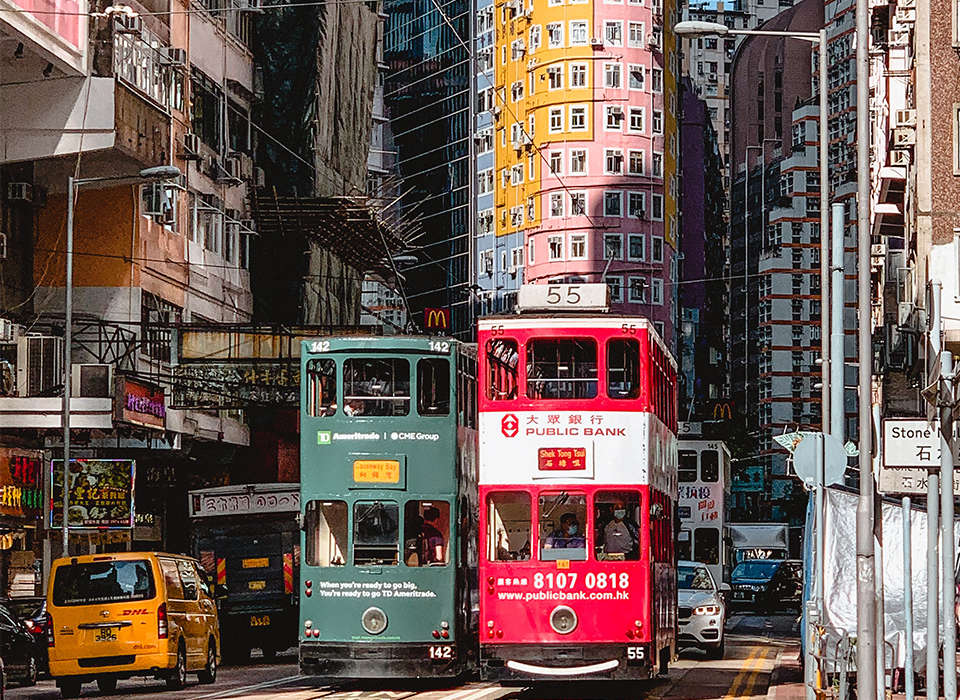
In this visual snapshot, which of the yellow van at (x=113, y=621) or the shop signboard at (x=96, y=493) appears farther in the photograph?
the shop signboard at (x=96, y=493)

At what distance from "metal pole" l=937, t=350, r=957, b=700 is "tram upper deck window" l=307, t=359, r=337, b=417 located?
428 inches

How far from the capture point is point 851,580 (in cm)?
1967

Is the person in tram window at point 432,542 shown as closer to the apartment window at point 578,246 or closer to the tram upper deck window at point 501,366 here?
the tram upper deck window at point 501,366

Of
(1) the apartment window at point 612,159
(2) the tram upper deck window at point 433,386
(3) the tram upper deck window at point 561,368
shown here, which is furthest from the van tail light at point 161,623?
(1) the apartment window at point 612,159

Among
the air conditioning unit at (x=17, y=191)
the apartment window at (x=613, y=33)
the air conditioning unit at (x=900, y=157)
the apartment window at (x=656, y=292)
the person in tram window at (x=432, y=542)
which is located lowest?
the person in tram window at (x=432, y=542)

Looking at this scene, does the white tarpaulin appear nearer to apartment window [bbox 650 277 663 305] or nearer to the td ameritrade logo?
the td ameritrade logo

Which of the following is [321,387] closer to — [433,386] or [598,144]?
[433,386]

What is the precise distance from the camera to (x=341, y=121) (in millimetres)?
61094

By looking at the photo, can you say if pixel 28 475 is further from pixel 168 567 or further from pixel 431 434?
pixel 431 434

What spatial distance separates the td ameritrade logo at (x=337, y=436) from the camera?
24969mm

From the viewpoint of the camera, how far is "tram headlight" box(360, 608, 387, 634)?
82.2 ft

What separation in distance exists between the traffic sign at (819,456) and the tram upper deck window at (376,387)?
5.45 metres

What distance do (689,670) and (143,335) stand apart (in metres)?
16.3

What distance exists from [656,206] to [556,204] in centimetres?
494
